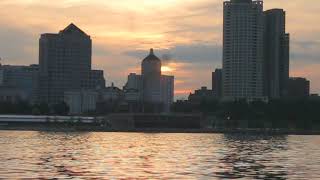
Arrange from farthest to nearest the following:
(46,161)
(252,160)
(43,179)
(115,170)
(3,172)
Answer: (252,160)
(46,161)
(115,170)
(3,172)
(43,179)

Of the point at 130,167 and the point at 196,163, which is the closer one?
the point at 130,167

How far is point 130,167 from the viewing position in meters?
59.2

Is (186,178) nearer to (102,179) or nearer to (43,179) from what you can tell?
(102,179)

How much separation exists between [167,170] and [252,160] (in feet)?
58.6

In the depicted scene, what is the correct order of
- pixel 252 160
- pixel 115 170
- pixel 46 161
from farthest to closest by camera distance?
1. pixel 252 160
2. pixel 46 161
3. pixel 115 170

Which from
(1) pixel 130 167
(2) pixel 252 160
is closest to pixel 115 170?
(1) pixel 130 167

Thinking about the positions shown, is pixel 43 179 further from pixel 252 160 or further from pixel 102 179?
pixel 252 160

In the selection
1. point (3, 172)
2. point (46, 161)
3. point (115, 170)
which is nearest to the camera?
point (3, 172)

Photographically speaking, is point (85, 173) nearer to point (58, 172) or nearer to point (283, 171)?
point (58, 172)

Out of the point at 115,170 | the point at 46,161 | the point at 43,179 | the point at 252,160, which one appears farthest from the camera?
the point at 252,160

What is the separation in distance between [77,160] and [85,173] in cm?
1485

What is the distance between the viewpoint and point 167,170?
56.7m

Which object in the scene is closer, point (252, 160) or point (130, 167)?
point (130, 167)

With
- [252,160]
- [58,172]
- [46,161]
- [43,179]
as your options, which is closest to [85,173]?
[58,172]
